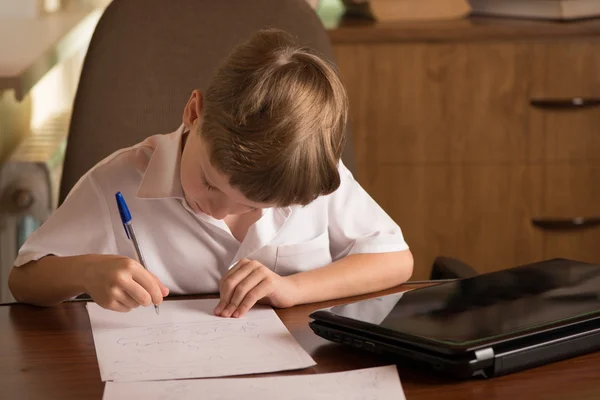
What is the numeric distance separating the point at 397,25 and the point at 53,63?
0.80m

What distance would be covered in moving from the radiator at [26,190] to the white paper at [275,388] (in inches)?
47.0

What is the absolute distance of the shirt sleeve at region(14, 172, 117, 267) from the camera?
115cm

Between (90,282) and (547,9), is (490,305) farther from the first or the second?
(547,9)

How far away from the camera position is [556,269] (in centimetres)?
104

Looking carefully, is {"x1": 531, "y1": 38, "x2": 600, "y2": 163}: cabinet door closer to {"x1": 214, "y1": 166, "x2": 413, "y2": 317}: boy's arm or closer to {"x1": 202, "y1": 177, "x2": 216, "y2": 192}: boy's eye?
{"x1": 214, "y1": 166, "x2": 413, "y2": 317}: boy's arm

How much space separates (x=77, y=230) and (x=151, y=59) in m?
0.41

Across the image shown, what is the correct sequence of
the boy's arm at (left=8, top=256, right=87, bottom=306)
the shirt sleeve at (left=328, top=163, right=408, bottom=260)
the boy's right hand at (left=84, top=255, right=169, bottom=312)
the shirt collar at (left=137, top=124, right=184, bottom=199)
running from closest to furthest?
1. the boy's right hand at (left=84, top=255, right=169, bottom=312)
2. the boy's arm at (left=8, top=256, right=87, bottom=306)
3. the shirt collar at (left=137, top=124, right=184, bottom=199)
4. the shirt sleeve at (left=328, top=163, right=408, bottom=260)

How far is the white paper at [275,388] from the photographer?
0.77m

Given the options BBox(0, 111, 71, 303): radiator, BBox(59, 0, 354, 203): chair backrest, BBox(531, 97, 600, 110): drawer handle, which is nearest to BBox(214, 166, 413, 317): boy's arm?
BBox(59, 0, 354, 203): chair backrest

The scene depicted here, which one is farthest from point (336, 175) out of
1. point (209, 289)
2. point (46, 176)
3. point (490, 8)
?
point (490, 8)

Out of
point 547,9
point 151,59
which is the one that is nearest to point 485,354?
point 151,59

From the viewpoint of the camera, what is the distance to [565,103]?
2178mm

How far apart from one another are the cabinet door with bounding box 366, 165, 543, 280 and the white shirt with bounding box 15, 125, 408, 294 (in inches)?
36.9

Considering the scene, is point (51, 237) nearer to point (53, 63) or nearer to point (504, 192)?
point (53, 63)
